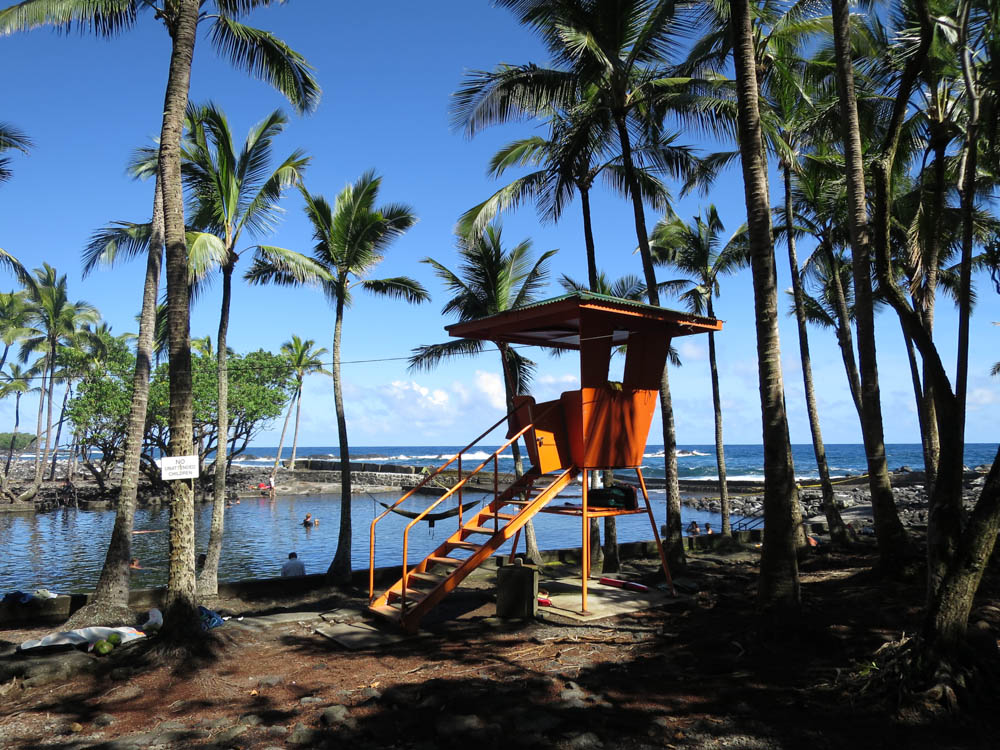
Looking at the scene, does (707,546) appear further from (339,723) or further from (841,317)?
(339,723)

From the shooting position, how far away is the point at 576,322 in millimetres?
11984

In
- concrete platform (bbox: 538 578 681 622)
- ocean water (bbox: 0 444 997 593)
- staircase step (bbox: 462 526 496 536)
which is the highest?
Result: staircase step (bbox: 462 526 496 536)

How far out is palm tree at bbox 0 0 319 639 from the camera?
9266mm

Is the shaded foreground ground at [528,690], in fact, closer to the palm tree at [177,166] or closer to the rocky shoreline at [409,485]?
the palm tree at [177,166]

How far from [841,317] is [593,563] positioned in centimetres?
960

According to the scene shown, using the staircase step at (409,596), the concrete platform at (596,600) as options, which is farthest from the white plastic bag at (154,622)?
the concrete platform at (596,600)

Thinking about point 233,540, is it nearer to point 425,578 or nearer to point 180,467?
point 425,578

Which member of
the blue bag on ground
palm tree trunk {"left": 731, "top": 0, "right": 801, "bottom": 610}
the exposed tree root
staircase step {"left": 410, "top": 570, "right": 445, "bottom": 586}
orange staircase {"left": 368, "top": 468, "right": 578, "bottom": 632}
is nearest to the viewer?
the exposed tree root

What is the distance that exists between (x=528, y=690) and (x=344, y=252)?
1306 centimetres

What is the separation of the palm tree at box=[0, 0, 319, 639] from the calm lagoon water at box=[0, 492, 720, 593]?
10.5m

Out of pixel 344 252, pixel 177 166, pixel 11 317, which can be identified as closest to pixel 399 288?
pixel 344 252

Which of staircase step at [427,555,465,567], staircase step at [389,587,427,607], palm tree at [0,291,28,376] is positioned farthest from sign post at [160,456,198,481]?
palm tree at [0,291,28,376]

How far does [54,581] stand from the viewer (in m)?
20.9

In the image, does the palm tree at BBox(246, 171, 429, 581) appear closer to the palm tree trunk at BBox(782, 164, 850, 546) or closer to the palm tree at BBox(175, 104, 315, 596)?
the palm tree at BBox(175, 104, 315, 596)
